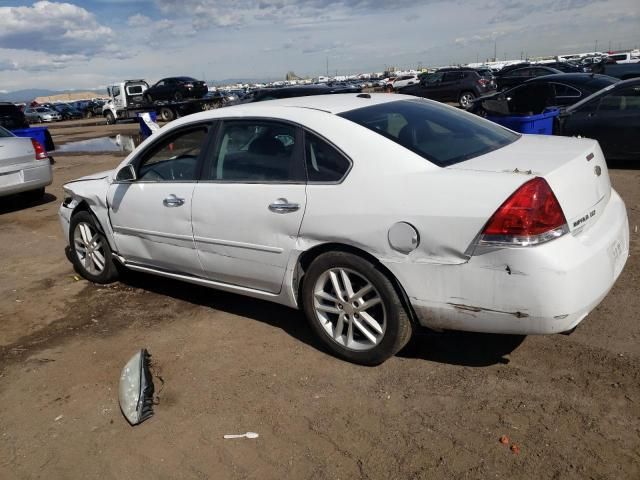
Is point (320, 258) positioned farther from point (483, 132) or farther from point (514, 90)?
point (514, 90)

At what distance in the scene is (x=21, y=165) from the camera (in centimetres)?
870

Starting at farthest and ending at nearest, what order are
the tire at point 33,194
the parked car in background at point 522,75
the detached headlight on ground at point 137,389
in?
the parked car in background at point 522,75
the tire at point 33,194
the detached headlight on ground at point 137,389

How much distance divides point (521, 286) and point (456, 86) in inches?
903

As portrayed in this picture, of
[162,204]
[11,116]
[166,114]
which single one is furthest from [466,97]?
[162,204]

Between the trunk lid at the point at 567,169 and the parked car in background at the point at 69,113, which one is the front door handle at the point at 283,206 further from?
the parked car in background at the point at 69,113

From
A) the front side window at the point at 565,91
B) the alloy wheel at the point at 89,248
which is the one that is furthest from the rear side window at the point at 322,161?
the front side window at the point at 565,91

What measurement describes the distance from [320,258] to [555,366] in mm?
1514

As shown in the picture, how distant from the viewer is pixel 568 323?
279cm

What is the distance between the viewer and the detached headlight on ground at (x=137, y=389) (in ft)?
10.2

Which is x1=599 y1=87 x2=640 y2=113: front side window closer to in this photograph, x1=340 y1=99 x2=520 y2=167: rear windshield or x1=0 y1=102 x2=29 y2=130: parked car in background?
x1=340 y1=99 x2=520 y2=167: rear windshield

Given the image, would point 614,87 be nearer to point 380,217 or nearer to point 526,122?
point 526,122

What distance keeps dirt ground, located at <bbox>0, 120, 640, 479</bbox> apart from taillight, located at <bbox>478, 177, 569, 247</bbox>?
883mm

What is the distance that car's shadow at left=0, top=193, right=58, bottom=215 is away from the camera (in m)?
9.45

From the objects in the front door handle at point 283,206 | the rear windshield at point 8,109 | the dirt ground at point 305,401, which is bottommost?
the dirt ground at point 305,401
